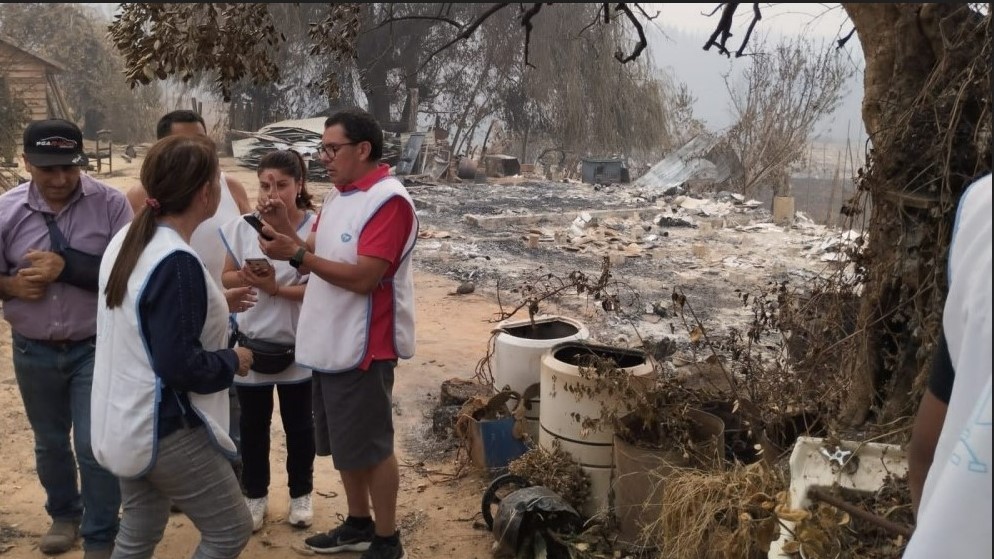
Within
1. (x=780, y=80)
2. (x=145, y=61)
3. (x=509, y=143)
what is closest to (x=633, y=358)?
(x=145, y=61)

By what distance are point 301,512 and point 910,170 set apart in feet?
10.6

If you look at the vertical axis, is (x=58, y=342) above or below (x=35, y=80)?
below

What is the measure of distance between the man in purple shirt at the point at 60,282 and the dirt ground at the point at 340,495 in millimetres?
621

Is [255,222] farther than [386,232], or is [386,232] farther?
[255,222]

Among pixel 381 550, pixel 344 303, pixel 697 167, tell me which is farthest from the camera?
pixel 697 167

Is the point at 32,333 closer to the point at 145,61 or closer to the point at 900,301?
the point at 145,61

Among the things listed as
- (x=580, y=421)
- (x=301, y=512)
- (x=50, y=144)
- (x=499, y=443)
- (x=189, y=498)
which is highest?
(x=50, y=144)

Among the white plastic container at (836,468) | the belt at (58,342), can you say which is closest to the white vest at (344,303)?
the belt at (58,342)

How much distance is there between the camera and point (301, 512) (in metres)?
4.47

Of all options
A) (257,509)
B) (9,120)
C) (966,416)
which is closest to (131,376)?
(257,509)

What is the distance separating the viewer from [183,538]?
437cm

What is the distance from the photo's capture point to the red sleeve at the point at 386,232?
11.6 ft

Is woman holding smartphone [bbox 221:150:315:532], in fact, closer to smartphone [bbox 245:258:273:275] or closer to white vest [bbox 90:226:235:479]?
smartphone [bbox 245:258:273:275]

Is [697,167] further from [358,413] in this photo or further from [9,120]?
[358,413]
